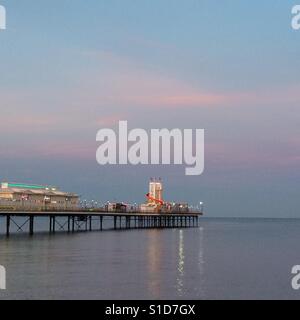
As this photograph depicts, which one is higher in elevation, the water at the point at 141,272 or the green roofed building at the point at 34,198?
the green roofed building at the point at 34,198

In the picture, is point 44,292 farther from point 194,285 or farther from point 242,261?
point 242,261

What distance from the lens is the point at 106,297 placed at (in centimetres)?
3831

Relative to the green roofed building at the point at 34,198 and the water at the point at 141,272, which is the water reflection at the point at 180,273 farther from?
the green roofed building at the point at 34,198

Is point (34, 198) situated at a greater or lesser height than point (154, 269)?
greater

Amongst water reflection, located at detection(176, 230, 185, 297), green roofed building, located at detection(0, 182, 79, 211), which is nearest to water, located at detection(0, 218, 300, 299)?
water reflection, located at detection(176, 230, 185, 297)

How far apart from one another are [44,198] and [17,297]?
2467 inches

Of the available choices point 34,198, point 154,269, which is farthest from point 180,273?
point 34,198

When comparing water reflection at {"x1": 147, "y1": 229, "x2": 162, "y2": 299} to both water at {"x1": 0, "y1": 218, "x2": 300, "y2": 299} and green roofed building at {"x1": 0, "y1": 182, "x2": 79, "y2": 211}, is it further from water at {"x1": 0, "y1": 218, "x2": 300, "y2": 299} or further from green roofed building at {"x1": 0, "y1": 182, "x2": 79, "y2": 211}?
green roofed building at {"x1": 0, "y1": 182, "x2": 79, "y2": 211}

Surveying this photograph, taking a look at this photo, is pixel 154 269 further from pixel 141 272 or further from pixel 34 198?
pixel 34 198

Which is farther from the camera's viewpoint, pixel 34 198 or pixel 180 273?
pixel 34 198

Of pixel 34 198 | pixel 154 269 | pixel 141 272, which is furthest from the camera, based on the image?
pixel 34 198

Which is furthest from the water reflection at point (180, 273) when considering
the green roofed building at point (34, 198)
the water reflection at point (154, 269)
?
the green roofed building at point (34, 198)
